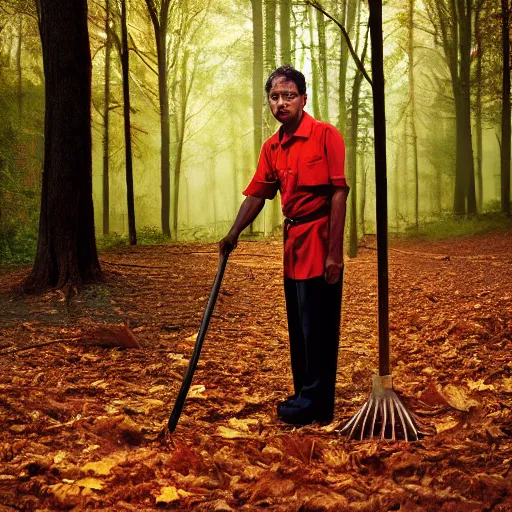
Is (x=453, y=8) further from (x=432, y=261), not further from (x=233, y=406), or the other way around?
(x=233, y=406)

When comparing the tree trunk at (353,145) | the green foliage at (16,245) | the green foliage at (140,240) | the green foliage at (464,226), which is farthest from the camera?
the green foliage at (464,226)

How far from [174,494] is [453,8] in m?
19.3

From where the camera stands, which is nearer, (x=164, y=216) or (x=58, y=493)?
(x=58, y=493)

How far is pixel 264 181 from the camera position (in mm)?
3590

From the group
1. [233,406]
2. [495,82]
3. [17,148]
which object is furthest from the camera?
[495,82]

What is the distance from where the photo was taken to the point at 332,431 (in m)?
3.54

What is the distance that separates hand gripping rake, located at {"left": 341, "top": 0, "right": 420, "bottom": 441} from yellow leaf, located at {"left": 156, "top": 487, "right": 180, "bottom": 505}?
3.40 ft

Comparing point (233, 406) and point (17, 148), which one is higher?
point (17, 148)

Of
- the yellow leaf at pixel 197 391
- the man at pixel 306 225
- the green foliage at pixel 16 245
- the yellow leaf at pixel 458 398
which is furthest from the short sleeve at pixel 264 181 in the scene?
the green foliage at pixel 16 245

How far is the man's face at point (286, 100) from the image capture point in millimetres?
3211

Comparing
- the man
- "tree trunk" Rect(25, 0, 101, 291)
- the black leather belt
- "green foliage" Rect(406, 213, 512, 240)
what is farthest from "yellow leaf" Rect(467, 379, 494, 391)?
"green foliage" Rect(406, 213, 512, 240)

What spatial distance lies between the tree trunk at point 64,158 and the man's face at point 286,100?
4.96m

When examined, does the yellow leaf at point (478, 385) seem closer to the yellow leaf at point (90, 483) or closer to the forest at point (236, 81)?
the yellow leaf at point (90, 483)

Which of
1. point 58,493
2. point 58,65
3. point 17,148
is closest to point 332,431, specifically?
point 58,493
